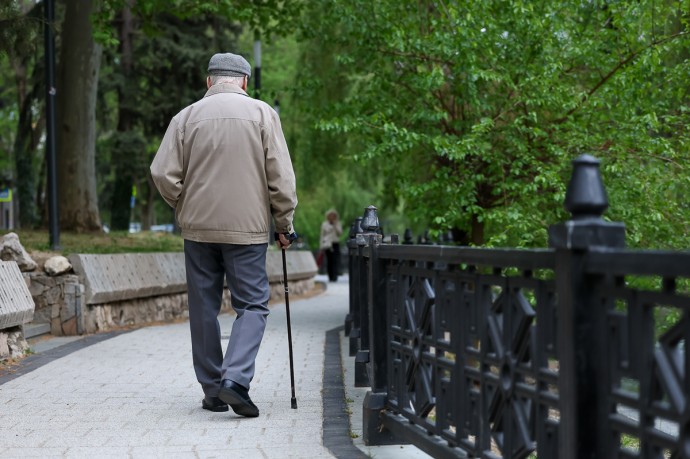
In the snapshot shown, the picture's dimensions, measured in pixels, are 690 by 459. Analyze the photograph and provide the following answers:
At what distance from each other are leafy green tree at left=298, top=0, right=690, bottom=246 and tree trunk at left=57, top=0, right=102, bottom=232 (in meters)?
4.85

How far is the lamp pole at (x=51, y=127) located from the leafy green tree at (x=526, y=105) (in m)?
3.26

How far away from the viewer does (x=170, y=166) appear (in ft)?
→ 21.0

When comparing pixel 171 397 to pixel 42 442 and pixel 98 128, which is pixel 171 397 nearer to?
pixel 42 442

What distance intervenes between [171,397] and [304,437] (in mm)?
1689

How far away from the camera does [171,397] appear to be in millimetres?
7008

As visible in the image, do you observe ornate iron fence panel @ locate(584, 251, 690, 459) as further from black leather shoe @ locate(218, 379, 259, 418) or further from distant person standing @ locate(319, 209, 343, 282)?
distant person standing @ locate(319, 209, 343, 282)

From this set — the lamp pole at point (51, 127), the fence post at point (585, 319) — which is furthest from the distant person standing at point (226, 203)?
the lamp pole at point (51, 127)

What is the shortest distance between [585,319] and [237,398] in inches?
129

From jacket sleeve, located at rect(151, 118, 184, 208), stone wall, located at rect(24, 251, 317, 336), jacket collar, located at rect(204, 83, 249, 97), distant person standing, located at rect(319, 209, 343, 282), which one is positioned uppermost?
jacket collar, located at rect(204, 83, 249, 97)

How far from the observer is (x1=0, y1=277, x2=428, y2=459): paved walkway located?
17.4 ft

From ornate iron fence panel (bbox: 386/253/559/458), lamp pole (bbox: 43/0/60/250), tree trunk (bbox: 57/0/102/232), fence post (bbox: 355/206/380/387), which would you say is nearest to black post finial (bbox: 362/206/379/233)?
fence post (bbox: 355/206/380/387)

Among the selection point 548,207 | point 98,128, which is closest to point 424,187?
point 548,207

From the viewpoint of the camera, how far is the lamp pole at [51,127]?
12797 mm

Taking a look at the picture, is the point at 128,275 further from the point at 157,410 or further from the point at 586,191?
the point at 586,191
